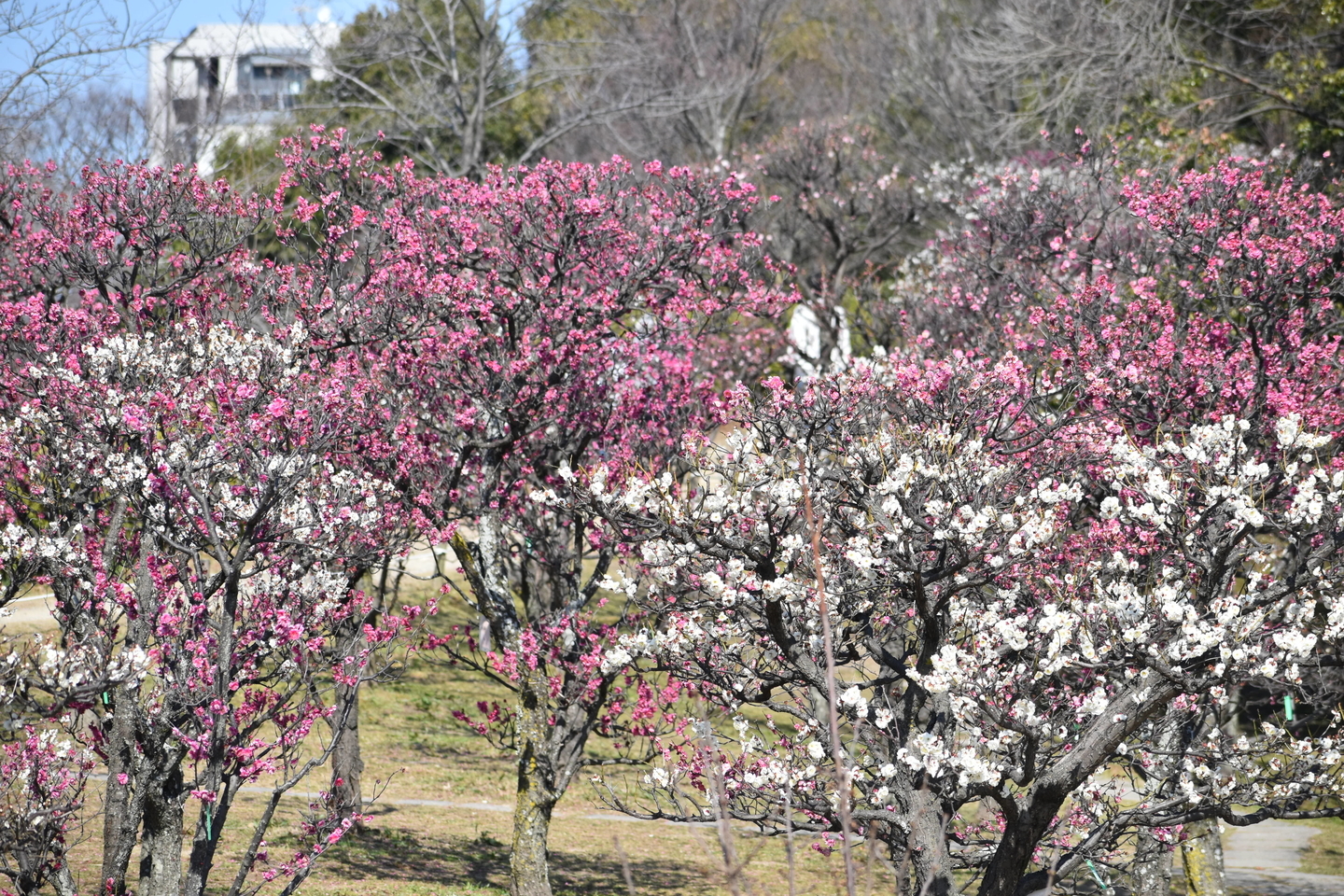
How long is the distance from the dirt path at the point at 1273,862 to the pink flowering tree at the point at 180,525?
12.1 meters

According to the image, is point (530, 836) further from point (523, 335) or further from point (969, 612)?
point (969, 612)

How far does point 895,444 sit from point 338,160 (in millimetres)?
6132

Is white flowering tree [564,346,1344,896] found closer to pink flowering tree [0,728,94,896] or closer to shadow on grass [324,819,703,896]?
pink flowering tree [0,728,94,896]

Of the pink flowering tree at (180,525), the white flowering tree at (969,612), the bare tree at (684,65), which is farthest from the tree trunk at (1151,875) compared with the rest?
the bare tree at (684,65)

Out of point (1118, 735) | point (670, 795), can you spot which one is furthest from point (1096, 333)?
point (670, 795)

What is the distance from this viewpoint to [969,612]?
7.61 m

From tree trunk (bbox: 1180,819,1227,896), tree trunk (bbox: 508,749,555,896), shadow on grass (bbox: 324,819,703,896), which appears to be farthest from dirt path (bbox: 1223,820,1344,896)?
tree trunk (bbox: 508,749,555,896)

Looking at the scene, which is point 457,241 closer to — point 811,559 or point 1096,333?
point 811,559

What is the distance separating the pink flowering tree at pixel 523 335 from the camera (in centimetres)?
991

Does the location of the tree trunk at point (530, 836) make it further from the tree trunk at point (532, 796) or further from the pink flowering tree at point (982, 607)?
the pink flowering tree at point (982, 607)

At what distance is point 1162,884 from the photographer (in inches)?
410

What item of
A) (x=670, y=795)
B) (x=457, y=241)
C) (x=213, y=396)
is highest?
(x=457, y=241)

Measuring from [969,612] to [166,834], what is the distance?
527cm

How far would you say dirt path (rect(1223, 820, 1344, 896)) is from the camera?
15.0 meters
